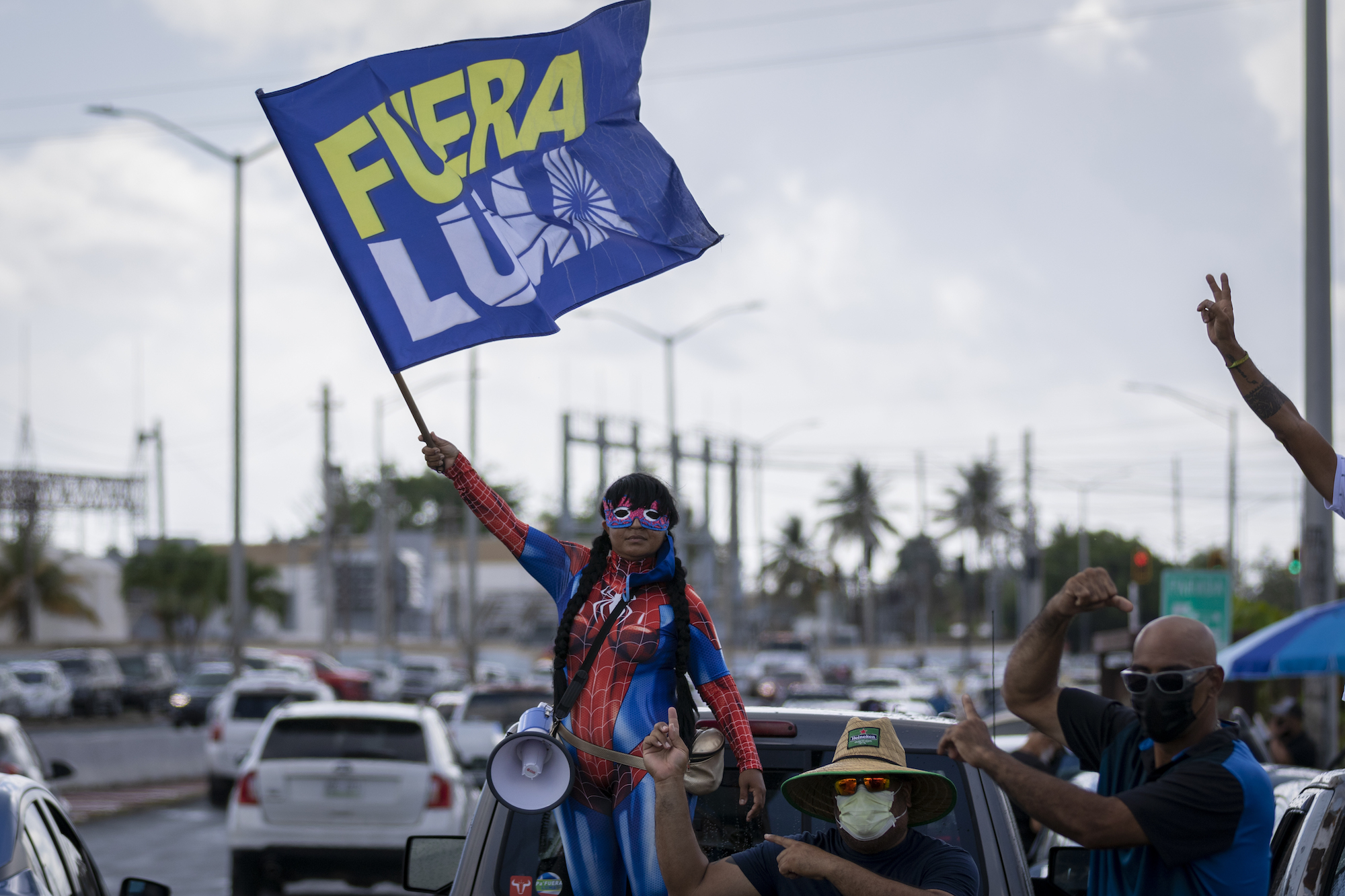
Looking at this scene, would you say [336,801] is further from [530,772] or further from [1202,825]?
[1202,825]

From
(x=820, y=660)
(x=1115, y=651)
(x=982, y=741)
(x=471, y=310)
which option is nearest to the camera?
(x=982, y=741)

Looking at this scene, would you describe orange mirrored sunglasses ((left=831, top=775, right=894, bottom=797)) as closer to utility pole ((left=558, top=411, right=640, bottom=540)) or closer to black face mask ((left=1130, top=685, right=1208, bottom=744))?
black face mask ((left=1130, top=685, right=1208, bottom=744))

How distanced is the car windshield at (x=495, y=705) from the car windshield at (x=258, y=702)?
2.95 meters

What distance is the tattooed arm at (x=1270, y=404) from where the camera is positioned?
3877mm

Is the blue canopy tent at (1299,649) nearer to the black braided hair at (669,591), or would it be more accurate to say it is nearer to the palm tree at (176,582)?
the black braided hair at (669,591)

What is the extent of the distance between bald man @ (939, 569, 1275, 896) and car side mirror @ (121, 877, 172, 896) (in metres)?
3.62

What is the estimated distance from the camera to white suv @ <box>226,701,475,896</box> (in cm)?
1178

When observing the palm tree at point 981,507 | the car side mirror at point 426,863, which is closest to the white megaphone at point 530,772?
the car side mirror at point 426,863

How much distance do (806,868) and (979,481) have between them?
8225 cm

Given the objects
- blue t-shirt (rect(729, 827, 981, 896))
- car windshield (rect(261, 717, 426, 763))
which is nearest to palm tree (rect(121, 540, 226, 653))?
car windshield (rect(261, 717, 426, 763))

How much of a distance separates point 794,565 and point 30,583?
1882 inches

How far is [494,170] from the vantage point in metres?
5.44

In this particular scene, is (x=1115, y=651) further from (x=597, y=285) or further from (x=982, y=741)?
(x=982, y=741)

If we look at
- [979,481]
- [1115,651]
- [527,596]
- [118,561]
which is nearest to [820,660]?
[979,481]
